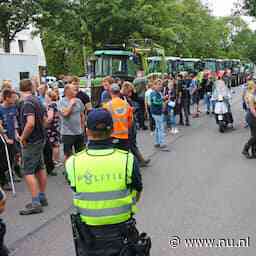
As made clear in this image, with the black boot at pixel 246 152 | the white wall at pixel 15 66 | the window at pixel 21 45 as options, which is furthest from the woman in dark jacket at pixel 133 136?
the window at pixel 21 45

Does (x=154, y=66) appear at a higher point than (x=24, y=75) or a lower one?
higher

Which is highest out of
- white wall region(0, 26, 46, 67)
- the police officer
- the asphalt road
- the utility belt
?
white wall region(0, 26, 46, 67)

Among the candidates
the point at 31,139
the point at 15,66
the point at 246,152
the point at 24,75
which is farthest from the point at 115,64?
the point at 31,139

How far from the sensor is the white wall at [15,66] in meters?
18.5

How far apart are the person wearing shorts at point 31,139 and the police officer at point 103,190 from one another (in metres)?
3.37

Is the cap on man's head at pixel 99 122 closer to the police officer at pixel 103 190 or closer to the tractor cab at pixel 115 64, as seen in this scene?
the police officer at pixel 103 190

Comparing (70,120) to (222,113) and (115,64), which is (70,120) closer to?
(222,113)

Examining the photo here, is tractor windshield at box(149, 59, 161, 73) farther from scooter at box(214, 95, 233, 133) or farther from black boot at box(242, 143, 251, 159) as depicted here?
black boot at box(242, 143, 251, 159)

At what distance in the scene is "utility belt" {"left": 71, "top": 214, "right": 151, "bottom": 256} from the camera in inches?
131

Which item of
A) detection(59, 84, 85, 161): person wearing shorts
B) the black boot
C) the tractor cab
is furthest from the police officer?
the tractor cab

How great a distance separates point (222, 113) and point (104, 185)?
A: 36.8 ft

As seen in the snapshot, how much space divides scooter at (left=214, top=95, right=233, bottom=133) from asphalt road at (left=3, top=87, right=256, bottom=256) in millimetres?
3499

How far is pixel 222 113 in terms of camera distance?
14.2 meters

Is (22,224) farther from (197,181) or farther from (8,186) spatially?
(197,181)
